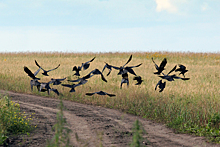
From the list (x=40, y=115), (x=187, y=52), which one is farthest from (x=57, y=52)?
(x=40, y=115)

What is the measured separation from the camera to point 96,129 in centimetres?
623

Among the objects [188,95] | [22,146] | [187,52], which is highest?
[187,52]

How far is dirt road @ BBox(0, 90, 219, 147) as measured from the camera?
17.7ft

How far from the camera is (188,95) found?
8.73m

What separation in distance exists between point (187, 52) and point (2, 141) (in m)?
31.6

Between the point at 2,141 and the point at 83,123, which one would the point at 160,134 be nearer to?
the point at 83,123

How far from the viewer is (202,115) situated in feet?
22.1

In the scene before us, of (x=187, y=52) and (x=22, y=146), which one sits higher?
(x=187, y=52)

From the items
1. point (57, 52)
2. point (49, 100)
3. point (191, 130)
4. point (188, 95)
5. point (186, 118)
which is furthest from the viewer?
point (57, 52)

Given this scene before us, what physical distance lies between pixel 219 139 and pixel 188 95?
120 inches

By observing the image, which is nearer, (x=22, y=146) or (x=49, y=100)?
(x=22, y=146)

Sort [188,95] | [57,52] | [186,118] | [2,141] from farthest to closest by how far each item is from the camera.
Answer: [57,52] → [188,95] → [186,118] → [2,141]

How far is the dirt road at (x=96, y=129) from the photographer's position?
5.39m

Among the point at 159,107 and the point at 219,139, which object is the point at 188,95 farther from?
the point at 219,139
